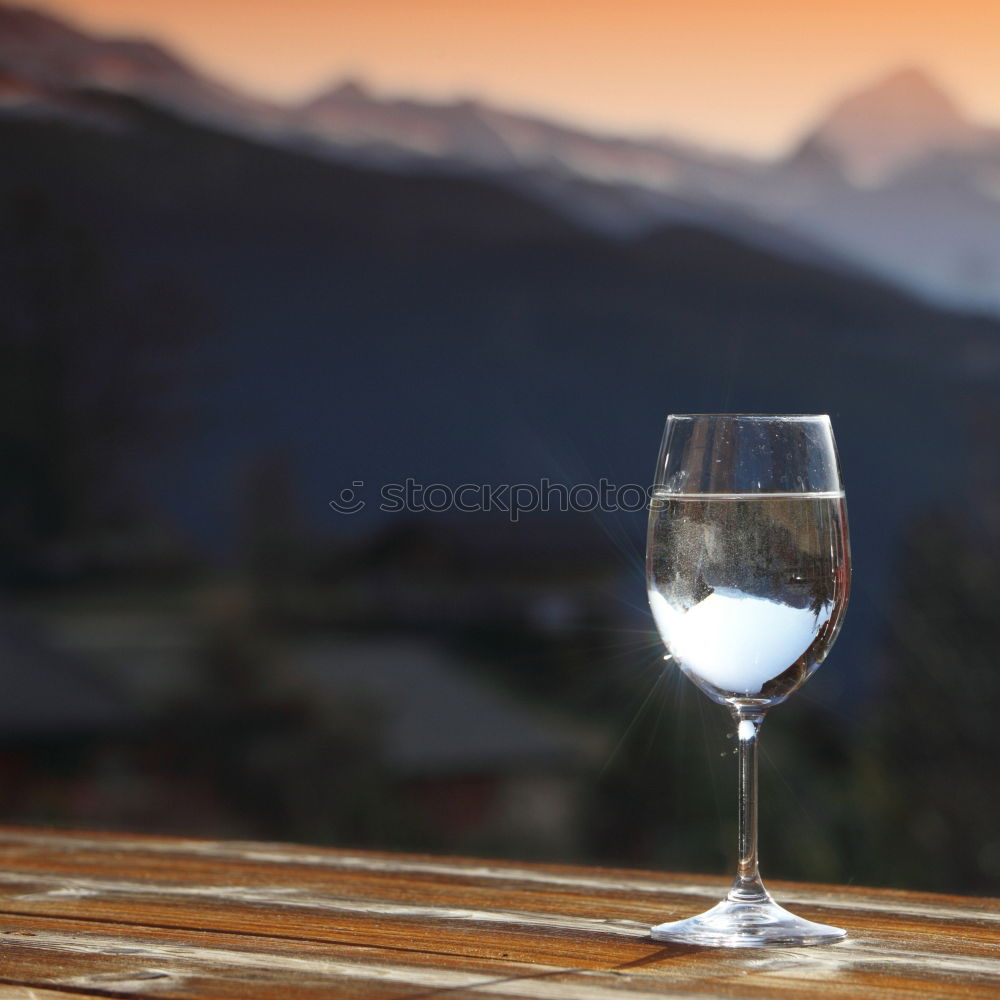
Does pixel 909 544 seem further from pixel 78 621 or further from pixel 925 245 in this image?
pixel 78 621

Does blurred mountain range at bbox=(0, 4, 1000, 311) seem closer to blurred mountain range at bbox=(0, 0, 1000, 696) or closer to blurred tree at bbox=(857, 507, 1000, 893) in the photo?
blurred mountain range at bbox=(0, 0, 1000, 696)

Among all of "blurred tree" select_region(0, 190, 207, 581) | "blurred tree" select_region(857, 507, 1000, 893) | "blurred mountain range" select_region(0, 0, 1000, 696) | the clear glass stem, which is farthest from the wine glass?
"blurred tree" select_region(0, 190, 207, 581)

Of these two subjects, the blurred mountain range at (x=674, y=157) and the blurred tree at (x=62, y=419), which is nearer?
the blurred mountain range at (x=674, y=157)

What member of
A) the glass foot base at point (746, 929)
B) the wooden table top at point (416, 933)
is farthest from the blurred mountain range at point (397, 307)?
the glass foot base at point (746, 929)

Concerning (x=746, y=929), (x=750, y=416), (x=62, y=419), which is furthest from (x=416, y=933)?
(x=62, y=419)

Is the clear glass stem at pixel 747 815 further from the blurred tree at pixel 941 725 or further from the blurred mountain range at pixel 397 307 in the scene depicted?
the blurred tree at pixel 941 725

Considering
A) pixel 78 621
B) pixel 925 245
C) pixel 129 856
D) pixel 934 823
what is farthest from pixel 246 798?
pixel 129 856
